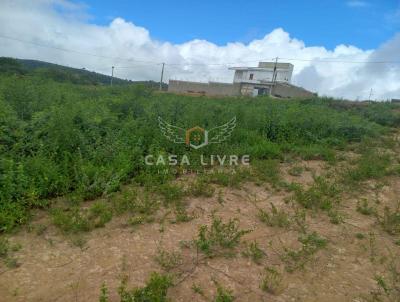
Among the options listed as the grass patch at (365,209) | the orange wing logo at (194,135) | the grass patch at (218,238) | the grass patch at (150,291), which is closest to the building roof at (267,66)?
the orange wing logo at (194,135)

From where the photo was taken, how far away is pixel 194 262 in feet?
7.91

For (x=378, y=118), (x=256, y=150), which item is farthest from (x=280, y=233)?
(x=378, y=118)

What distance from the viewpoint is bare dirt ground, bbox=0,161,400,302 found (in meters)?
2.10

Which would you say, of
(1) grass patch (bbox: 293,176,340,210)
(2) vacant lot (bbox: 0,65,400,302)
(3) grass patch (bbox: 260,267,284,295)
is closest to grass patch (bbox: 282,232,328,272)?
(2) vacant lot (bbox: 0,65,400,302)

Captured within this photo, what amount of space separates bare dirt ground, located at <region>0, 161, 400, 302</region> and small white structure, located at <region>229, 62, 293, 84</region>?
36046mm

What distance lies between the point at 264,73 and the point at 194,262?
126 feet

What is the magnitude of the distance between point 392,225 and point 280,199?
1.29 metres

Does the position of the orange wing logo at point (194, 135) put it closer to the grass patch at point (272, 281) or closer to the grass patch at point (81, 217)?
the grass patch at point (81, 217)

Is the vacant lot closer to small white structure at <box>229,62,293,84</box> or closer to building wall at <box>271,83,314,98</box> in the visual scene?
building wall at <box>271,83,314,98</box>

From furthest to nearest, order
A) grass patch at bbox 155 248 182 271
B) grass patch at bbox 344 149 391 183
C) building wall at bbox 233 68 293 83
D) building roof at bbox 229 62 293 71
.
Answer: building roof at bbox 229 62 293 71 → building wall at bbox 233 68 293 83 → grass patch at bbox 344 149 391 183 → grass patch at bbox 155 248 182 271

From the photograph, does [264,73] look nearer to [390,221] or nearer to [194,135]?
[194,135]

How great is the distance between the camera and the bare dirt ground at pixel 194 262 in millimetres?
2100

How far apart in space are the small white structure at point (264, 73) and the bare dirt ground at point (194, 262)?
36046mm

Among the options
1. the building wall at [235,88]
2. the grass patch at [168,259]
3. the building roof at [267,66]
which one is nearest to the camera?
the grass patch at [168,259]
